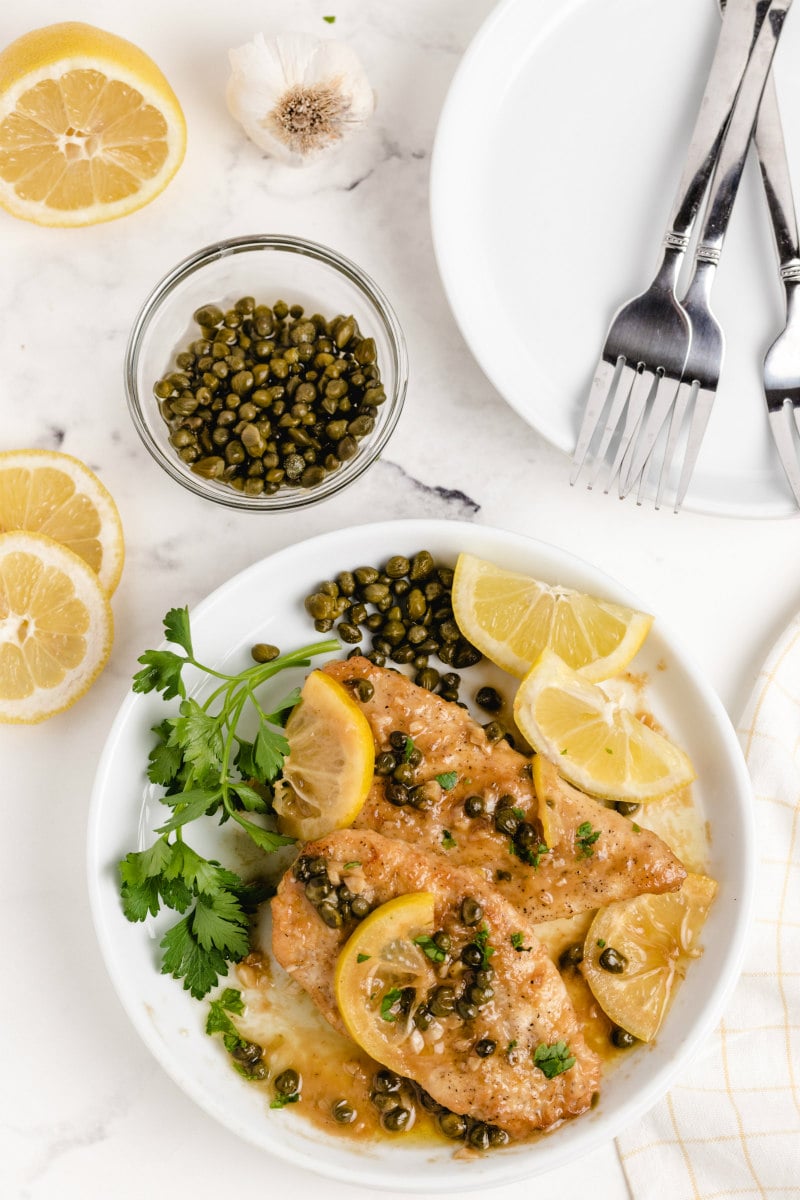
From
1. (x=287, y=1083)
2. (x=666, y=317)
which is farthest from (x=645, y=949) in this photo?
(x=666, y=317)

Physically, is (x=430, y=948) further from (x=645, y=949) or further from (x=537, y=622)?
(x=537, y=622)

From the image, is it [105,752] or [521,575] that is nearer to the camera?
[105,752]

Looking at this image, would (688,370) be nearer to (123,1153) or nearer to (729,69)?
(729,69)

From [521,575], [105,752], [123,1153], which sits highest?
[521,575]

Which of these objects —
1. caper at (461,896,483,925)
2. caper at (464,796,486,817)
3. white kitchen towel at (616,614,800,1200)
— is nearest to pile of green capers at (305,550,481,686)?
caper at (464,796,486,817)

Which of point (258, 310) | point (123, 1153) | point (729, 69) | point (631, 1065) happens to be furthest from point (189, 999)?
point (729, 69)

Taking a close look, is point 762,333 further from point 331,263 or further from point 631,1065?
point 631,1065

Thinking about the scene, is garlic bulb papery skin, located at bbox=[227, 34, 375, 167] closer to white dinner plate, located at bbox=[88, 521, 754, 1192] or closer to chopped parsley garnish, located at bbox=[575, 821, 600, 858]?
white dinner plate, located at bbox=[88, 521, 754, 1192]

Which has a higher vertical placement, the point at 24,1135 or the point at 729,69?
the point at 729,69
